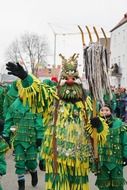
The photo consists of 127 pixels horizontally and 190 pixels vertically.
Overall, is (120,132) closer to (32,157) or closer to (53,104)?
(53,104)

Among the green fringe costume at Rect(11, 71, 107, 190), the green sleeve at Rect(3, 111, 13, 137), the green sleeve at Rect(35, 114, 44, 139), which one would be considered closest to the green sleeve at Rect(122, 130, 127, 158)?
the green fringe costume at Rect(11, 71, 107, 190)

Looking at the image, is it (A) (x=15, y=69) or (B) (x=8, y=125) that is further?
(B) (x=8, y=125)

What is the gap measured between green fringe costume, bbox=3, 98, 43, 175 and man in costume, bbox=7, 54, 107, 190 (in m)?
1.43

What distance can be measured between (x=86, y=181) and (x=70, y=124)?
27.7 inches

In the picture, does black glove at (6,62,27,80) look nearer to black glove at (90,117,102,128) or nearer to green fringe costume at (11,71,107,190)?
green fringe costume at (11,71,107,190)

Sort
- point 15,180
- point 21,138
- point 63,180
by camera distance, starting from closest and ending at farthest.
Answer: point 63,180, point 21,138, point 15,180

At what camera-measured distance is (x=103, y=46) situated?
6441 millimetres

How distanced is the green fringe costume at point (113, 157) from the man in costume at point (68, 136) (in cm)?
27

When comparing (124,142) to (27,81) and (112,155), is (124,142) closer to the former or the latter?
(112,155)

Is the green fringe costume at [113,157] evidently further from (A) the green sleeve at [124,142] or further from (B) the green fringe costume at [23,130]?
(B) the green fringe costume at [23,130]

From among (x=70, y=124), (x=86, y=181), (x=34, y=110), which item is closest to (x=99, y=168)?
(x=86, y=181)

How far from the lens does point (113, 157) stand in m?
6.85

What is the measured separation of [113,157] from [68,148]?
77cm

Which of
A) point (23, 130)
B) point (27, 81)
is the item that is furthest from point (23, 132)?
point (27, 81)
